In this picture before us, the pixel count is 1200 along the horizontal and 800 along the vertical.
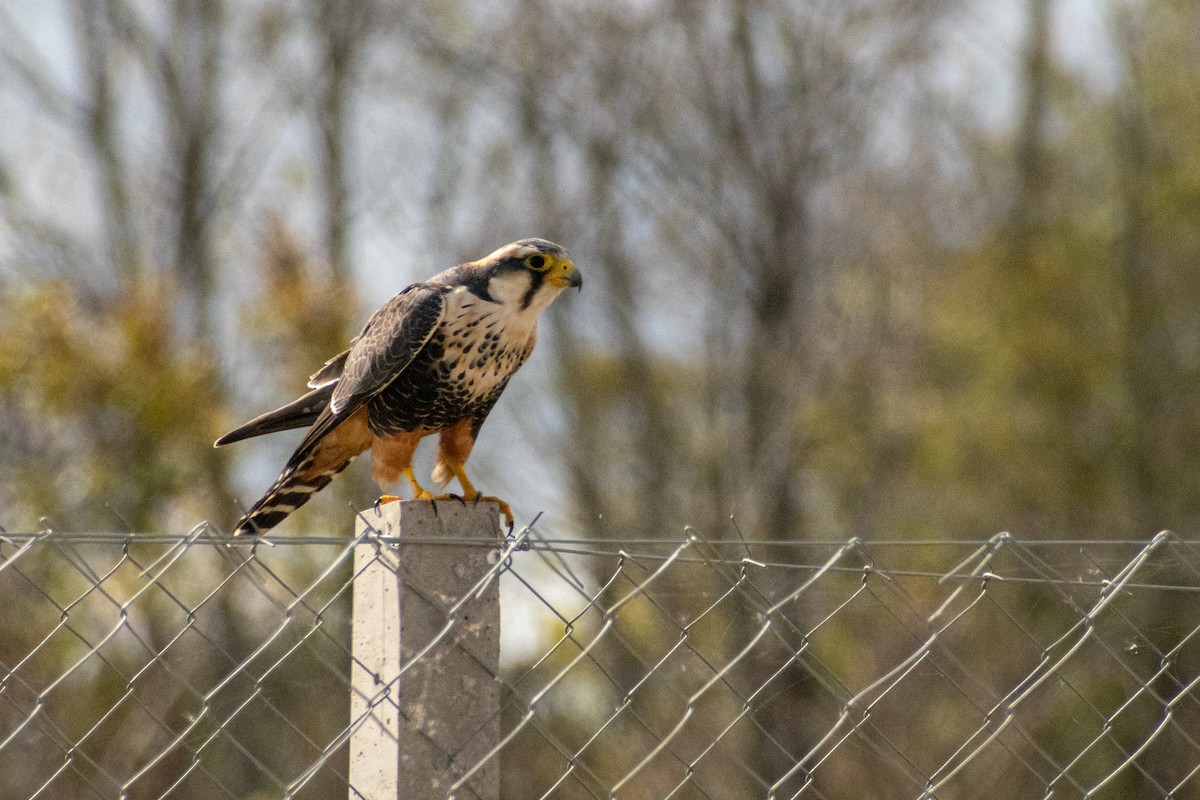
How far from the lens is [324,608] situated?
1846mm

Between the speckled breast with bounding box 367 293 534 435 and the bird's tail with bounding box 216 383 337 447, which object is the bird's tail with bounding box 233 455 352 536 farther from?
the speckled breast with bounding box 367 293 534 435

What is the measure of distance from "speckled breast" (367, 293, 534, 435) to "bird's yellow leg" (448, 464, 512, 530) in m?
0.15

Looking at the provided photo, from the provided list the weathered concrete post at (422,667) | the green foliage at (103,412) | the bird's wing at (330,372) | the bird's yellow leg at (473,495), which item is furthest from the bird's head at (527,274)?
the green foliage at (103,412)

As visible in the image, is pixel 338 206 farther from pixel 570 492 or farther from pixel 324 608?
pixel 324 608

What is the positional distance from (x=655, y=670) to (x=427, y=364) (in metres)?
1.49

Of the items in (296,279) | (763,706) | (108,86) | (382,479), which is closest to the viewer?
(763,706)

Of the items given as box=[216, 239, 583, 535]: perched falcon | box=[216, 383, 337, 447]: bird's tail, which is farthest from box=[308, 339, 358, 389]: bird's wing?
box=[216, 239, 583, 535]: perched falcon

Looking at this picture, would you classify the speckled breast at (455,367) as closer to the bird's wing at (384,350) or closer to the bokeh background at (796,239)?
the bird's wing at (384,350)

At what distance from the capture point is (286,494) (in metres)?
3.49

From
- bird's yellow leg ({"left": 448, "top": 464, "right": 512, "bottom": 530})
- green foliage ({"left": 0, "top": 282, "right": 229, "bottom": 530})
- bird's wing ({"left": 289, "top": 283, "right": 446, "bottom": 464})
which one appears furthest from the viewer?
green foliage ({"left": 0, "top": 282, "right": 229, "bottom": 530})

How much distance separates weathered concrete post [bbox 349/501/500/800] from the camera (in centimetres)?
183

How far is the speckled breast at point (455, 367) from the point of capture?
3.32 m

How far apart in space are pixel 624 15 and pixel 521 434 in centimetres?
347

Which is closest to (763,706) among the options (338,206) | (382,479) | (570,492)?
(382,479)
